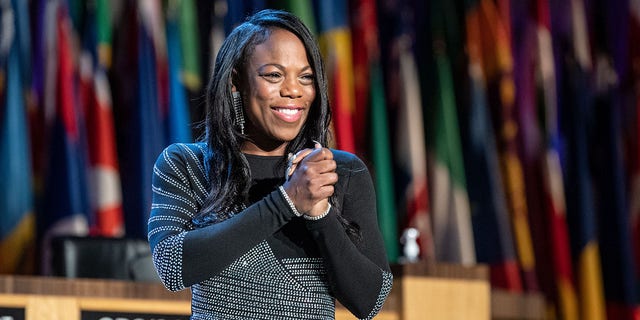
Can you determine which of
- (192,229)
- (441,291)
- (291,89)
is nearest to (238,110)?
(291,89)

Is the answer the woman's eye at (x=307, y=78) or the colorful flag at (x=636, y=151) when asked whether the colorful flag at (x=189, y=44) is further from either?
the woman's eye at (x=307, y=78)

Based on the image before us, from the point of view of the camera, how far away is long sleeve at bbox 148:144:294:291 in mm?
1812

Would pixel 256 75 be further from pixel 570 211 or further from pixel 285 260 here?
pixel 570 211

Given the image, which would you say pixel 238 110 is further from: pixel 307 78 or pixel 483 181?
pixel 483 181

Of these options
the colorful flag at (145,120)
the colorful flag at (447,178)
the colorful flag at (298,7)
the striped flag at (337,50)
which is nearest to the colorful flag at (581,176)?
the colorful flag at (447,178)

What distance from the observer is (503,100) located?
5.83 metres

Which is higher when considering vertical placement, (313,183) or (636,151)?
(313,183)

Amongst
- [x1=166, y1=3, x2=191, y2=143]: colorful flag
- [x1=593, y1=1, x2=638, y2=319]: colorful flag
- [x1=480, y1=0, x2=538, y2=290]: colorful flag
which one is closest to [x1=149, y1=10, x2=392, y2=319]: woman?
[x1=166, y1=3, x2=191, y2=143]: colorful flag

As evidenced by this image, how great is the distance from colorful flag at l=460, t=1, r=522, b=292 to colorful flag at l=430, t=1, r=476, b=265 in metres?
0.07

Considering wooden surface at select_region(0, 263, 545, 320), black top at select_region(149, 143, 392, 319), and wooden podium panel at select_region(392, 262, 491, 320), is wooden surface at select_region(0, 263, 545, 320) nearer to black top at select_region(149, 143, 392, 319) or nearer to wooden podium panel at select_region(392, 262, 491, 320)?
wooden podium panel at select_region(392, 262, 491, 320)

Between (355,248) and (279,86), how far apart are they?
321 millimetres

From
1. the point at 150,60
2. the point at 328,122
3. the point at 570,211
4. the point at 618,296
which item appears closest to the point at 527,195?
the point at 570,211

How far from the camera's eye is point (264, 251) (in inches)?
75.4

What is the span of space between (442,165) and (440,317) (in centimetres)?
209
